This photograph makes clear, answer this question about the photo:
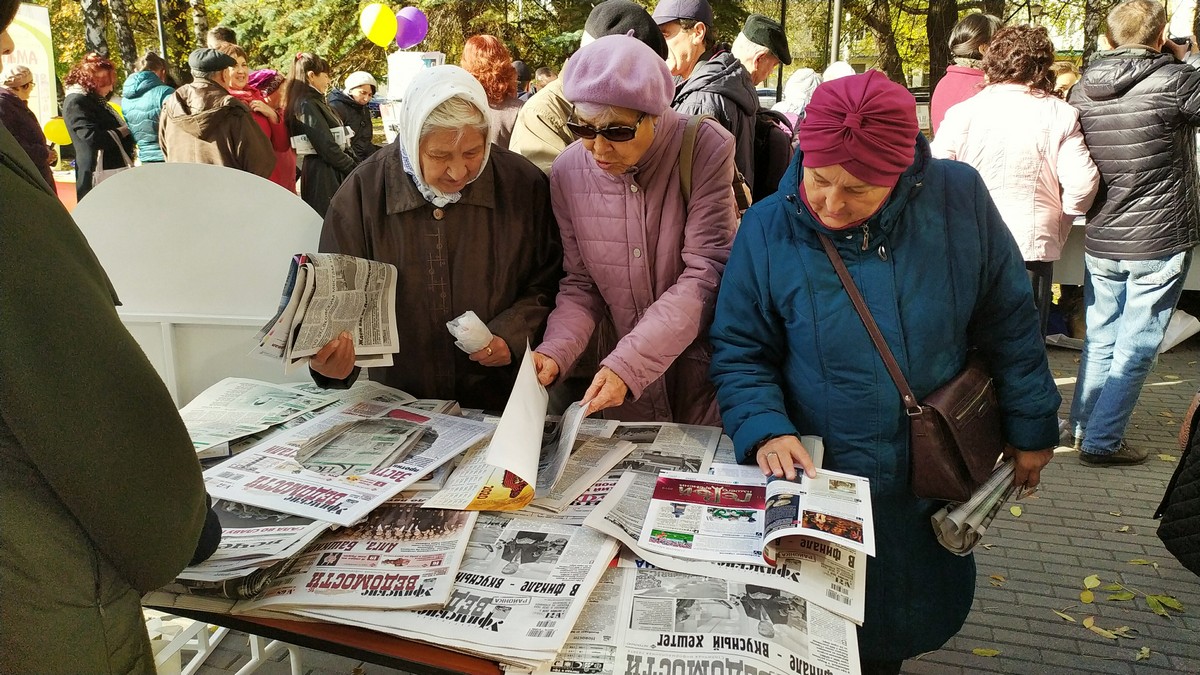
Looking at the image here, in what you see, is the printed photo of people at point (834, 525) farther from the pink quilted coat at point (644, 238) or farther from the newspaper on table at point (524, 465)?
the pink quilted coat at point (644, 238)

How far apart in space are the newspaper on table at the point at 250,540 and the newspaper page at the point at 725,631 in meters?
0.59

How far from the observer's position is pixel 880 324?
1679 millimetres

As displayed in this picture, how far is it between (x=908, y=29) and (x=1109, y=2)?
29.4ft

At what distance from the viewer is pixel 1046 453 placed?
182cm

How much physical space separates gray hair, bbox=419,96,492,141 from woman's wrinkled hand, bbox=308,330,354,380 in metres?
0.52

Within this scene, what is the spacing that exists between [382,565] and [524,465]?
303mm

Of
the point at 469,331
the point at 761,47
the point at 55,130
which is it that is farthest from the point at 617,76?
the point at 55,130

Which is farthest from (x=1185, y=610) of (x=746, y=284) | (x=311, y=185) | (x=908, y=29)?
(x=908, y=29)


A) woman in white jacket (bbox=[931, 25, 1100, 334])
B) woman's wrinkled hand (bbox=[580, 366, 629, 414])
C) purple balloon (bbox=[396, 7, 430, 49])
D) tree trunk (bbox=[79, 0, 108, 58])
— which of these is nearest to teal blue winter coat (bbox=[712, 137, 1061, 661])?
woman's wrinkled hand (bbox=[580, 366, 629, 414])

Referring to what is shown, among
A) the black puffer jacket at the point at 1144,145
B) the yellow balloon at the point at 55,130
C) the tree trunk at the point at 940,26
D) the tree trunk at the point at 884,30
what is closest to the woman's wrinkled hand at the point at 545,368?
the black puffer jacket at the point at 1144,145

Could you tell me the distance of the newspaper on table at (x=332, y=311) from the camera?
1.66 m

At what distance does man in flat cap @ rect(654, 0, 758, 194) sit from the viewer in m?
3.38

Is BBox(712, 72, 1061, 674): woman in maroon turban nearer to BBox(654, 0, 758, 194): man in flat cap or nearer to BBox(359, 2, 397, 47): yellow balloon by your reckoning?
BBox(654, 0, 758, 194): man in flat cap

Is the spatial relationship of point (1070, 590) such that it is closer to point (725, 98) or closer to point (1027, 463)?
point (1027, 463)
